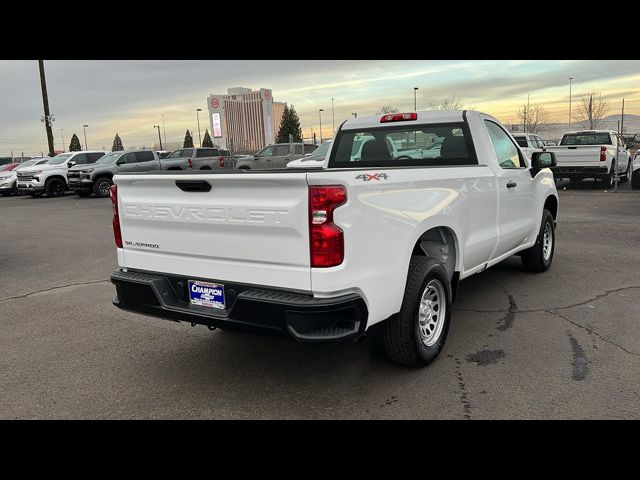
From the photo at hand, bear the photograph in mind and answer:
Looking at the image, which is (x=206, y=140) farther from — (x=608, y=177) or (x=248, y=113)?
(x=608, y=177)

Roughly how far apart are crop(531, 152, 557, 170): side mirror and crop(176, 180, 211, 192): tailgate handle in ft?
13.4

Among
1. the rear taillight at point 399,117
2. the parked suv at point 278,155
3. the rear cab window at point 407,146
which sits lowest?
the parked suv at point 278,155

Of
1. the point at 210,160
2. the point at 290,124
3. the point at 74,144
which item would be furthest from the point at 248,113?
the point at 210,160

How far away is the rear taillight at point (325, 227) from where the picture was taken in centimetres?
306

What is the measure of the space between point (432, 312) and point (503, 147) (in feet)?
7.72

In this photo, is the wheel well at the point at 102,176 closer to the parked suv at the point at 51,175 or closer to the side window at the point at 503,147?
the parked suv at the point at 51,175

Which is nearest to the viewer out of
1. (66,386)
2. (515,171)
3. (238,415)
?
(238,415)

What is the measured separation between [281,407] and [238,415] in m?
0.28

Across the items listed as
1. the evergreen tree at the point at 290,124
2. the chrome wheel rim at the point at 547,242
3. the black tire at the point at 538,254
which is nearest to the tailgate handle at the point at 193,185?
the black tire at the point at 538,254

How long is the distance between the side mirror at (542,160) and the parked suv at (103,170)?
17004mm

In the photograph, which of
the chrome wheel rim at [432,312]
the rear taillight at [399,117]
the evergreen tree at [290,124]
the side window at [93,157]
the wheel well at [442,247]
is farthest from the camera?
the evergreen tree at [290,124]
